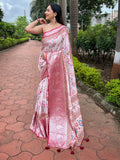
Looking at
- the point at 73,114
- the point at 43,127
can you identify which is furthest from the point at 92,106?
the point at 43,127

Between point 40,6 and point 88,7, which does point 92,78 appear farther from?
point 40,6

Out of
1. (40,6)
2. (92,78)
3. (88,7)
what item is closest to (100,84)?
(92,78)

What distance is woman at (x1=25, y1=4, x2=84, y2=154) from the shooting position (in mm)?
2115

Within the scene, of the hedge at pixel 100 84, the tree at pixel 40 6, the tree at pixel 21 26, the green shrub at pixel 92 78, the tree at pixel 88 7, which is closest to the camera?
the hedge at pixel 100 84

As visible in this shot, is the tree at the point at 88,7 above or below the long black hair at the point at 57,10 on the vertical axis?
above

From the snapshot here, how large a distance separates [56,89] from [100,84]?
1937mm

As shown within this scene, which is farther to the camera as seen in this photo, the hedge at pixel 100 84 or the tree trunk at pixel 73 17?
the tree trunk at pixel 73 17

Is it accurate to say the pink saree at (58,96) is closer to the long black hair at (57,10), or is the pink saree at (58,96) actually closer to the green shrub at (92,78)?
the long black hair at (57,10)

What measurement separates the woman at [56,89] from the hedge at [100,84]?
1022 mm

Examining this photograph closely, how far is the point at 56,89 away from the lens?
2.27 metres

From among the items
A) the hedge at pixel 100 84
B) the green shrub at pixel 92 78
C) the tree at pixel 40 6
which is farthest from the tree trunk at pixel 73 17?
the tree at pixel 40 6

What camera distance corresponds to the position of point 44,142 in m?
2.28

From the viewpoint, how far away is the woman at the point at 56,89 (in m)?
2.12

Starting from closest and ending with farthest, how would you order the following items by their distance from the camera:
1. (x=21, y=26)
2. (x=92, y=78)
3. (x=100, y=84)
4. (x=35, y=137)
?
1. (x=35, y=137)
2. (x=100, y=84)
3. (x=92, y=78)
4. (x=21, y=26)
